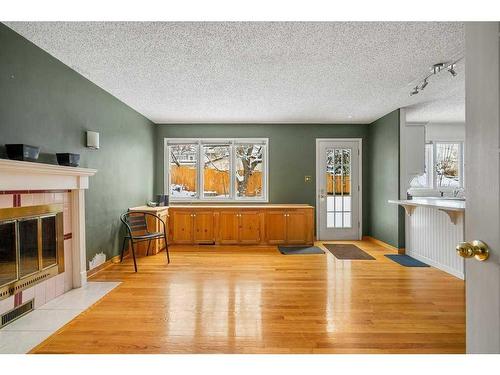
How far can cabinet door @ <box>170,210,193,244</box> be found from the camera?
5.84 meters

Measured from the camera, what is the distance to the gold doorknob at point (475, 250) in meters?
0.91

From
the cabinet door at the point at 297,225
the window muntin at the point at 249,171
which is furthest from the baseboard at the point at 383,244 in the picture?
the window muntin at the point at 249,171

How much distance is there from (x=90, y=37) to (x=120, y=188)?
252 cm

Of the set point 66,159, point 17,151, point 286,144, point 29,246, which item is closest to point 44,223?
point 29,246

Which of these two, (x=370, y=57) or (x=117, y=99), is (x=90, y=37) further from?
(x=370, y=57)

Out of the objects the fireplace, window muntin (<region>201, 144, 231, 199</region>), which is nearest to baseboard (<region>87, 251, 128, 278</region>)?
the fireplace

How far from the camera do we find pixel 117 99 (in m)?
4.63

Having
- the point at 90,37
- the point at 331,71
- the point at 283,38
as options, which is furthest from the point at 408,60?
the point at 90,37

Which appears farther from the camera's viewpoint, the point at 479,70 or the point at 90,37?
the point at 90,37

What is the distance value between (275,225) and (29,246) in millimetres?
3935

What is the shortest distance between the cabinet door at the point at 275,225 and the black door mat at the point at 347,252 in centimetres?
88

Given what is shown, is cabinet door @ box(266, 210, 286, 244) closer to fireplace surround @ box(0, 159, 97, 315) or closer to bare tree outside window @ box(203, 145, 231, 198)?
bare tree outside window @ box(203, 145, 231, 198)

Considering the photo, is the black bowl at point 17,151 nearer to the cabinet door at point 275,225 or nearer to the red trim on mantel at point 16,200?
→ the red trim on mantel at point 16,200
